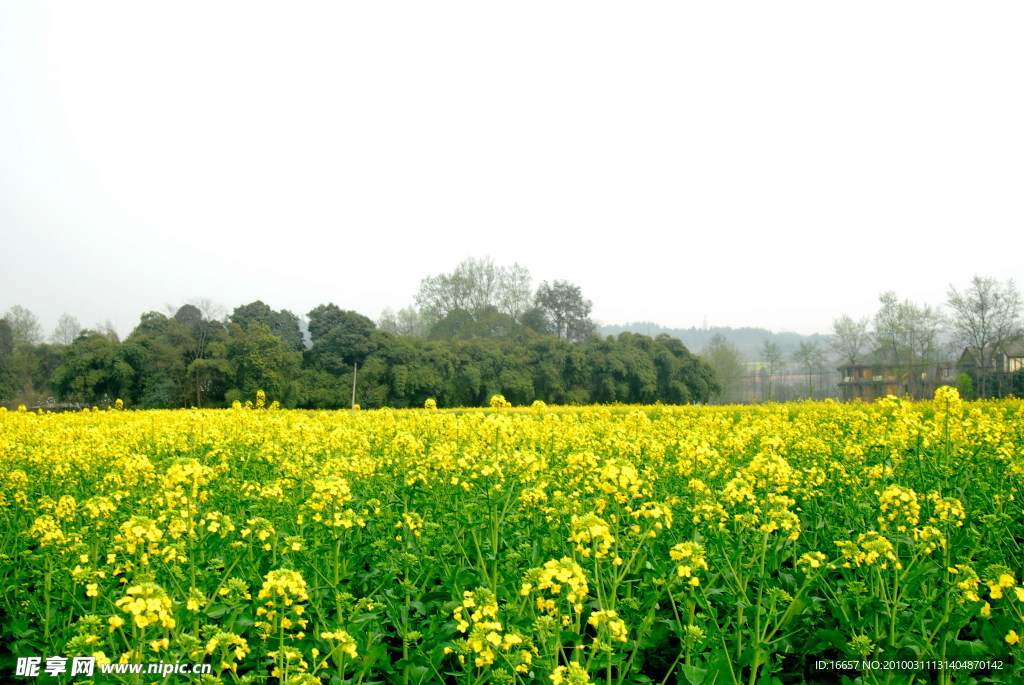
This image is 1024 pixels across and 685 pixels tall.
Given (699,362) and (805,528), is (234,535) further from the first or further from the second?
(699,362)

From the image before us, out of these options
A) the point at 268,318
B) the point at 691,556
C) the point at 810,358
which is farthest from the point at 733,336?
the point at 691,556

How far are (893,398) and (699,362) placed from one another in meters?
32.1

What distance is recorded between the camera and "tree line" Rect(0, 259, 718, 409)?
30.8 metres

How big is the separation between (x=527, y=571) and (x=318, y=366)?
110ft

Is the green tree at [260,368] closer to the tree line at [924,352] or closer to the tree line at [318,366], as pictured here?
the tree line at [318,366]

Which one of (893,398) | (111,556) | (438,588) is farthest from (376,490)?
(893,398)

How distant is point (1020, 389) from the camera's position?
29578mm

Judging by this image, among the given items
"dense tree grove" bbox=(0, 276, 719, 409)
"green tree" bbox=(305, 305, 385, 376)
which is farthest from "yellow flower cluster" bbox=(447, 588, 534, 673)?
"green tree" bbox=(305, 305, 385, 376)

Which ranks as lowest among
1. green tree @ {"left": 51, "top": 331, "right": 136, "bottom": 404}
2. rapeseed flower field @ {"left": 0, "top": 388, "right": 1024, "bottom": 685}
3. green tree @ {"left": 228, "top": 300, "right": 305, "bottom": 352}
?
rapeseed flower field @ {"left": 0, "top": 388, "right": 1024, "bottom": 685}

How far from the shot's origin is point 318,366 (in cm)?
3431

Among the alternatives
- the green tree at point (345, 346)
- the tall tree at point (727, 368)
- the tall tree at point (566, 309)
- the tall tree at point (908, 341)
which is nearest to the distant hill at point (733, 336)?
the tall tree at point (727, 368)

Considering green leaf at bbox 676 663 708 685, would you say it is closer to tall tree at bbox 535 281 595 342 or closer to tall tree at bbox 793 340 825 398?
tall tree at bbox 535 281 595 342

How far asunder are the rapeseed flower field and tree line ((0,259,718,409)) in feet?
87.3

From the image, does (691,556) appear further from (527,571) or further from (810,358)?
(810,358)
